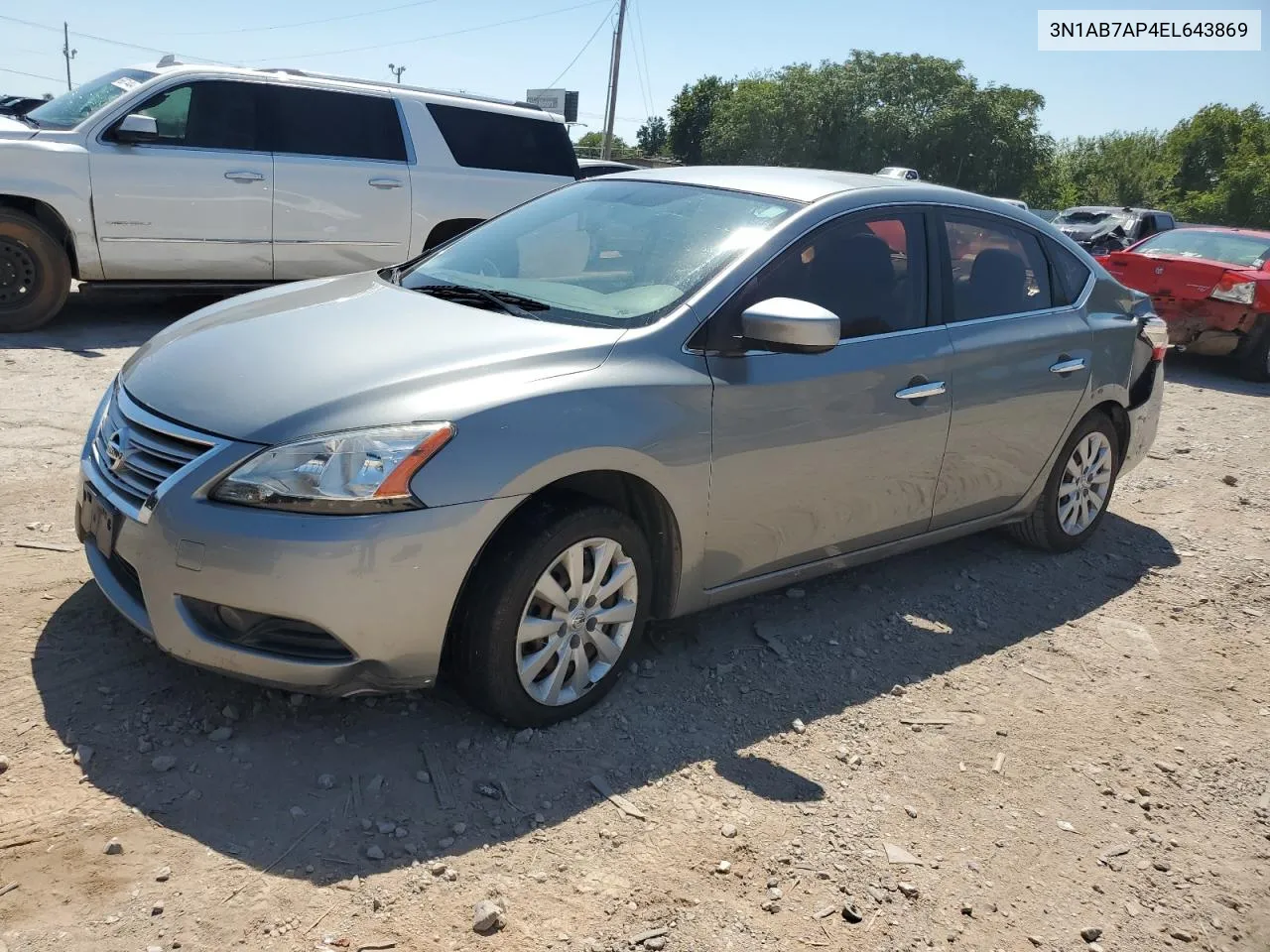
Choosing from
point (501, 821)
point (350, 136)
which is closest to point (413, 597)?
point (501, 821)

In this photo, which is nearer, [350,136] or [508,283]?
[508,283]

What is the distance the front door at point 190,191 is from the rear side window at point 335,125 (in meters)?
0.21

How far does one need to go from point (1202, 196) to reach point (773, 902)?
184ft

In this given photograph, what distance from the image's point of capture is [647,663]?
12.8ft

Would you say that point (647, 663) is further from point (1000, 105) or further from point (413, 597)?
point (1000, 105)

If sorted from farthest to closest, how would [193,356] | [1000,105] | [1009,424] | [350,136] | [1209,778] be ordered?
[1000,105] < [350,136] < [1009,424] < [1209,778] < [193,356]

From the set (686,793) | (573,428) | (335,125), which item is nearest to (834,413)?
(573,428)

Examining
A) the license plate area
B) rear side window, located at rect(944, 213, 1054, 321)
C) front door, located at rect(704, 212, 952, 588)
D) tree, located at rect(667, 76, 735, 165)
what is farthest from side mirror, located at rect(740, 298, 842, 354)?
tree, located at rect(667, 76, 735, 165)

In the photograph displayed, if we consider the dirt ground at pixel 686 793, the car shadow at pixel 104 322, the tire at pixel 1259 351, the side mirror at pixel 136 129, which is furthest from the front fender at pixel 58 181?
the tire at pixel 1259 351

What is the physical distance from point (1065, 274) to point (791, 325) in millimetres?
2291

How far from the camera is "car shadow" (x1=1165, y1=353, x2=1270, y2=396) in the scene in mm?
11055

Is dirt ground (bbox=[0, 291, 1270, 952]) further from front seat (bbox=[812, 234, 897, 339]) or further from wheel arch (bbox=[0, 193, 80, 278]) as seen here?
wheel arch (bbox=[0, 193, 80, 278])

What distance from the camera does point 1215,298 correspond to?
11148 mm

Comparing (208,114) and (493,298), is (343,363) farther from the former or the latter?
(208,114)
